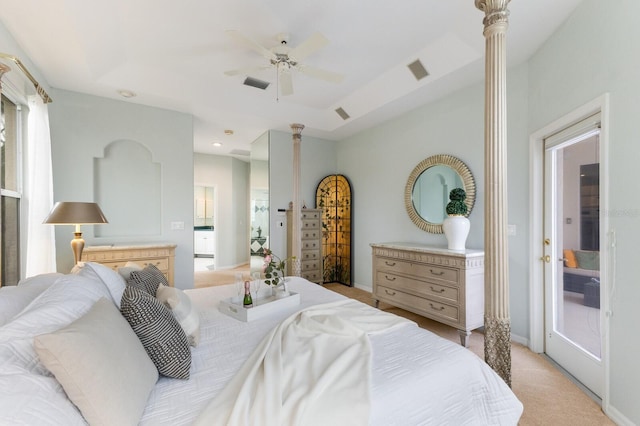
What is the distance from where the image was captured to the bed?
32.2 inches

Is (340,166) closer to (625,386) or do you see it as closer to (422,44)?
(422,44)

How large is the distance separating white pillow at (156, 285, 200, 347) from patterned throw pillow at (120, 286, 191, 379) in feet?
0.80

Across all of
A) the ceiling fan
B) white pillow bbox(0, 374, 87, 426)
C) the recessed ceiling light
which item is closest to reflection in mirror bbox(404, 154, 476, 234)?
the ceiling fan

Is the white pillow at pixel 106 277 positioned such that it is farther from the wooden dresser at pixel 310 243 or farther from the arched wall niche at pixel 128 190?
the wooden dresser at pixel 310 243

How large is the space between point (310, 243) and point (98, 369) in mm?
4068

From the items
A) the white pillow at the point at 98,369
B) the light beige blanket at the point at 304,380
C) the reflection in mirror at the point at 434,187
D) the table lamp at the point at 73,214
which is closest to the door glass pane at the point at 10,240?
the table lamp at the point at 73,214

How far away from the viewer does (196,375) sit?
1248 millimetres

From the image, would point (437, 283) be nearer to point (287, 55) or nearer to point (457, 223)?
point (457, 223)

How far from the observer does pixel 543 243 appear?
104 inches

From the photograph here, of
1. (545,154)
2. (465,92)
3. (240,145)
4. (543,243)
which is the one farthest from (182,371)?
(240,145)

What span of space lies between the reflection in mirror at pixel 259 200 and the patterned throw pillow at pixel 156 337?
12.3 feet

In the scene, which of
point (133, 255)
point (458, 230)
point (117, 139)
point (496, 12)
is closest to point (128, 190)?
point (117, 139)

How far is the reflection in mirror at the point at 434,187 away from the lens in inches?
131

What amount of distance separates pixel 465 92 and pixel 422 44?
0.88 meters
